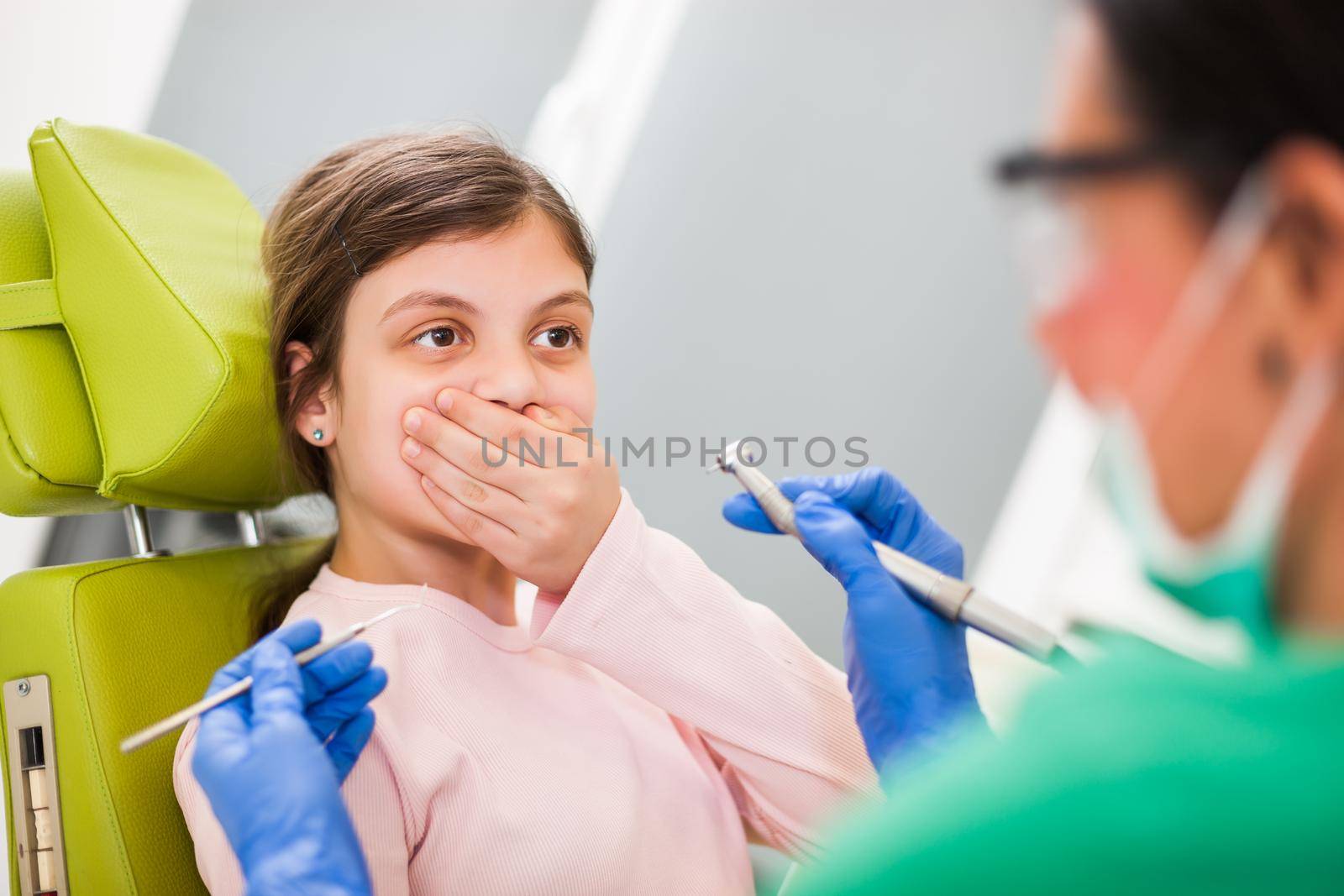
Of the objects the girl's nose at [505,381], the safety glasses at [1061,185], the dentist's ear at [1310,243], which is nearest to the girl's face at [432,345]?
the girl's nose at [505,381]

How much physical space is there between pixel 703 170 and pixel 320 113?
746 millimetres

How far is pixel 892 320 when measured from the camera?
2084 mm

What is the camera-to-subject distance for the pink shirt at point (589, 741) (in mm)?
904

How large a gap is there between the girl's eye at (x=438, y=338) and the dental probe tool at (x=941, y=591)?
11.9 inches

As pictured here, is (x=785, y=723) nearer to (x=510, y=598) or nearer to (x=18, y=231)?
(x=510, y=598)

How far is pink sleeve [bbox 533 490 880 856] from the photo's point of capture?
96cm

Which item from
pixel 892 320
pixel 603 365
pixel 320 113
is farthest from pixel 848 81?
pixel 320 113

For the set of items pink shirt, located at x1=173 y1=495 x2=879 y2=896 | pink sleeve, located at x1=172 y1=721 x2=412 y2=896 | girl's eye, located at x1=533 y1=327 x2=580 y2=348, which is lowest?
pink sleeve, located at x1=172 y1=721 x2=412 y2=896

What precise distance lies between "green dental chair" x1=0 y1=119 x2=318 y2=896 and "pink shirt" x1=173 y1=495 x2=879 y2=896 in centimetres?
9

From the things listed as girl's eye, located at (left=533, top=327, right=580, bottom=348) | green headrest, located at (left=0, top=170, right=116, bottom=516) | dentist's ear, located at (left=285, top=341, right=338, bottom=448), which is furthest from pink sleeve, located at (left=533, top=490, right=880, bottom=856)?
green headrest, located at (left=0, top=170, right=116, bottom=516)

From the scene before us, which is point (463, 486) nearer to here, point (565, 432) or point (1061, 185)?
point (565, 432)

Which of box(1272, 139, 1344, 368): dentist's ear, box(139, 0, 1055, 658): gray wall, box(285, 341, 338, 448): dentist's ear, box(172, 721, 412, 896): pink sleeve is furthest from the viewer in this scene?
box(139, 0, 1055, 658): gray wall

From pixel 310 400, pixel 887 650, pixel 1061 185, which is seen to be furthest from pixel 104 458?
pixel 1061 185

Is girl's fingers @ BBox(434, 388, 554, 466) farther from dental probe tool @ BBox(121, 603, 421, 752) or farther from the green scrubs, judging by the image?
the green scrubs
